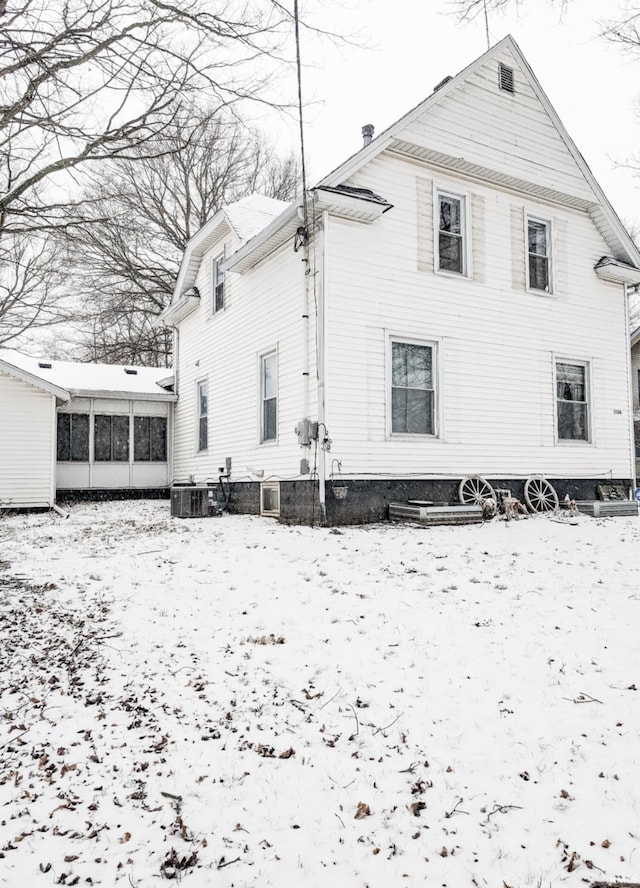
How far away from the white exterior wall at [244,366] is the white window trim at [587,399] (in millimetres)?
4797

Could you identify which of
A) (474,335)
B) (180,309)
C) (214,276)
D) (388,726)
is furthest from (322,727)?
(180,309)

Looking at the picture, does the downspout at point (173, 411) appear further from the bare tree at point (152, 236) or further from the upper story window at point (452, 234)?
the upper story window at point (452, 234)

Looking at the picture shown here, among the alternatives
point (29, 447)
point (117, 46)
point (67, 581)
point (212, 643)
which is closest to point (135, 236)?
point (29, 447)

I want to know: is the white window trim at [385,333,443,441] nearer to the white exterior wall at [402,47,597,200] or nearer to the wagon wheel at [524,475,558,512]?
the wagon wheel at [524,475,558,512]

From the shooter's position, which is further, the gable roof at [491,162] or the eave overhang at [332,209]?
the gable roof at [491,162]

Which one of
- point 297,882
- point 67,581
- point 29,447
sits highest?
point 29,447

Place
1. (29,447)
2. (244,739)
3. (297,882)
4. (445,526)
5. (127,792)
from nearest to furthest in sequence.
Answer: (297,882) < (127,792) < (244,739) < (445,526) < (29,447)

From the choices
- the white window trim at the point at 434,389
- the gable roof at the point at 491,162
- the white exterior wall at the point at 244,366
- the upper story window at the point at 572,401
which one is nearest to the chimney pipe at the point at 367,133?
the gable roof at the point at 491,162

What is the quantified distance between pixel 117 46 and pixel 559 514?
8780 millimetres

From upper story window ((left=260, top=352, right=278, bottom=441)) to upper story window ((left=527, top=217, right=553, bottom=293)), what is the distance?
4892mm

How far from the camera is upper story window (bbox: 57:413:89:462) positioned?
1488cm

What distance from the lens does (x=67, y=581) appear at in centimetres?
572

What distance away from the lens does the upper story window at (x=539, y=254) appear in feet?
36.2

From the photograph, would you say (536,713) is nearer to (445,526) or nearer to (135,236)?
(445,526)
